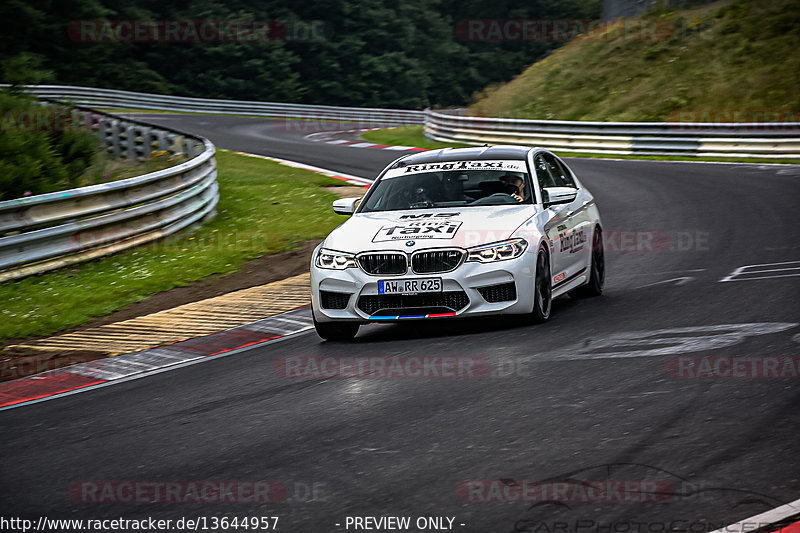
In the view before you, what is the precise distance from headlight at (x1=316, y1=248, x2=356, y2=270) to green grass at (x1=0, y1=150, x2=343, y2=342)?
10.0 ft

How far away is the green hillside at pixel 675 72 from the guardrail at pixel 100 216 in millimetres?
22684

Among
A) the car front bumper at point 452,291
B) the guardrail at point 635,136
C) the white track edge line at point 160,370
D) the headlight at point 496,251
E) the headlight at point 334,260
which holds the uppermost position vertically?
the headlight at point 496,251

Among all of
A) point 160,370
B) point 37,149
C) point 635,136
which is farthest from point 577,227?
point 635,136

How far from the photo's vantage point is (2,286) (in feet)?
37.9

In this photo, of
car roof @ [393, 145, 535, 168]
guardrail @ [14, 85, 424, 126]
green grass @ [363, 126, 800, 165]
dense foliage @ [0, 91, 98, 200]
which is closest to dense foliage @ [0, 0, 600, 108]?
guardrail @ [14, 85, 424, 126]

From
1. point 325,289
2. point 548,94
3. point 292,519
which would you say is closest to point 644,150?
point 548,94

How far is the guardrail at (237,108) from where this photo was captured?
159ft

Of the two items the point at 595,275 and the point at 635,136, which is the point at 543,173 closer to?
the point at 595,275

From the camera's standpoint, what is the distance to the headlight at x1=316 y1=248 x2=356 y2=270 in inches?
338

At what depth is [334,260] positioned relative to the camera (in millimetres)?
8719

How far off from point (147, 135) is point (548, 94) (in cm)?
2120

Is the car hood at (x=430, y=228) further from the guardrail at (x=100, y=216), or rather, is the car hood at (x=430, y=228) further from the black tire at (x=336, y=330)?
the guardrail at (x=100, y=216)

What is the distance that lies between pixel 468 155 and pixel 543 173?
0.75m

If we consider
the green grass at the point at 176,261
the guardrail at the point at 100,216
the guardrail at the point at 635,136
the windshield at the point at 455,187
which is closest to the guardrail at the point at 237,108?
the guardrail at the point at 635,136
